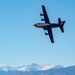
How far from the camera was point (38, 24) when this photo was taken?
3423 inches

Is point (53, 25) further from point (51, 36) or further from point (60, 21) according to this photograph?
point (51, 36)

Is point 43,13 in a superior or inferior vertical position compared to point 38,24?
superior

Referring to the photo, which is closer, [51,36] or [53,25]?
[53,25]

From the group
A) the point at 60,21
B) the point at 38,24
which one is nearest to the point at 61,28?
the point at 60,21

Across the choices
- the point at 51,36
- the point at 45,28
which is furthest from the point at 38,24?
the point at 51,36

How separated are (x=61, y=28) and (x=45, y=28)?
259 inches

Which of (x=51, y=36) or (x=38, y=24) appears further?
(x=51, y=36)

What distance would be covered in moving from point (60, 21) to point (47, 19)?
6.53 m

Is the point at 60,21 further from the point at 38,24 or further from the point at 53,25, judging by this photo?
the point at 38,24

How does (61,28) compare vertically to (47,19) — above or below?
below

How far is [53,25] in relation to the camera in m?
86.9

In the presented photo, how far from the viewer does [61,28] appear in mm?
87625

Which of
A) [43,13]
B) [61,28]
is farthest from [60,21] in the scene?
[43,13]

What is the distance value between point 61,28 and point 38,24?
30.1 ft
